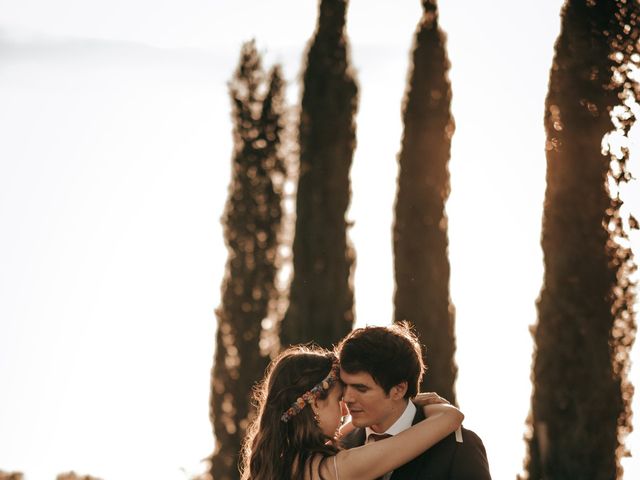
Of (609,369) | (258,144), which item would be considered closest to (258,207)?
(258,144)

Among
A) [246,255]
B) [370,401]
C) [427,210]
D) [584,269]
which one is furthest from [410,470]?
[246,255]

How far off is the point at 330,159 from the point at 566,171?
484 cm

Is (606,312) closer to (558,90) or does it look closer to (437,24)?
(558,90)

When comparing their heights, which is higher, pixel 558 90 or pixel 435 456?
pixel 558 90

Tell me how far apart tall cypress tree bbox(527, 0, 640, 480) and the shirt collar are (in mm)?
8142

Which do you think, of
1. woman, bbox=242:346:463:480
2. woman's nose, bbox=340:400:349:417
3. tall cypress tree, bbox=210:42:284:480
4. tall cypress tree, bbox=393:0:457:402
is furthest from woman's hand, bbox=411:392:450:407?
tall cypress tree, bbox=210:42:284:480

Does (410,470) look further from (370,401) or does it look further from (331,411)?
(331,411)

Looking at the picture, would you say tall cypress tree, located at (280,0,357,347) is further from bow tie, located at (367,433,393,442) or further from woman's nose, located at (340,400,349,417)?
bow tie, located at (367,433,393,442)

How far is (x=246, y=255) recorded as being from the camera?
62.6ft

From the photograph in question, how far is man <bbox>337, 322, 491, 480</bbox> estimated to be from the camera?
5922 millimetres

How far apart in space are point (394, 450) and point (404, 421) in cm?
40

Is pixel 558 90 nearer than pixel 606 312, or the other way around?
pixel 606 312

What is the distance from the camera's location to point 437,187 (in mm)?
17453

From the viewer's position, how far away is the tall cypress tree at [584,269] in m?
13.8
